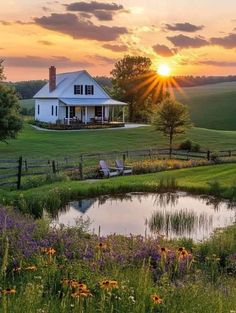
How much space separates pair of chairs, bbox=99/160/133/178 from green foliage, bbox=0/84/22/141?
424 inches

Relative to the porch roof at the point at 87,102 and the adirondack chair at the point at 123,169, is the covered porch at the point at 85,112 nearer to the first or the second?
the porch roof at the point at 87,102

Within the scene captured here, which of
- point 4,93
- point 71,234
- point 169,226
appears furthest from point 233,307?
point 4,93

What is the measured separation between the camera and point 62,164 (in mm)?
31609

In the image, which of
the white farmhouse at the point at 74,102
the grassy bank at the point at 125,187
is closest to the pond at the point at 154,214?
the grassy bank at the point at 125,187

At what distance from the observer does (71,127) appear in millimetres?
58344

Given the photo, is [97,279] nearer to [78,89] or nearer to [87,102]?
[87,102]

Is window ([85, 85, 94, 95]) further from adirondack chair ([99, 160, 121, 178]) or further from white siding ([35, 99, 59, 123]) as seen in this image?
adirondack chair ([99, 160, 121, 178])

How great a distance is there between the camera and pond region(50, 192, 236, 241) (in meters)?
16.9

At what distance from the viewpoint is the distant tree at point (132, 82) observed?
251ft

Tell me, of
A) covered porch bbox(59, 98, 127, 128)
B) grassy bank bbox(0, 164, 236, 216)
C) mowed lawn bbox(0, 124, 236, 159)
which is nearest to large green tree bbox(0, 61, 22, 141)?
mowed lawn bbox(0, 124, 236, 159)

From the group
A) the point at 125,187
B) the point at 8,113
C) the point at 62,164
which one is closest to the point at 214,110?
the point at 8,113

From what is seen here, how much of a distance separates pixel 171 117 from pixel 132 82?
34.5 metres

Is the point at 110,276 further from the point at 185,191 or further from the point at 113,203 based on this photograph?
the point at 185,191

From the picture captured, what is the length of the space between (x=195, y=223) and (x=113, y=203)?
5.06 metres
